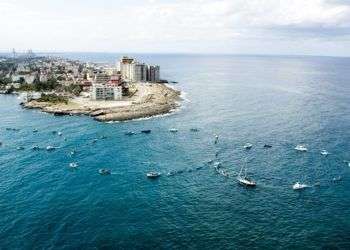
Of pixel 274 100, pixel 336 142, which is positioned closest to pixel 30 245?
pixel 336 142

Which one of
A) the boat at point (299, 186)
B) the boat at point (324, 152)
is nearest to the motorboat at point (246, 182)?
the boat at point (299, 186)

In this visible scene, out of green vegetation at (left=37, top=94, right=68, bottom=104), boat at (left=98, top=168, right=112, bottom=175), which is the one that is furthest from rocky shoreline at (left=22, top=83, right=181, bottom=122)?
boat at (left=98, top=168, right=112, bottom=175)

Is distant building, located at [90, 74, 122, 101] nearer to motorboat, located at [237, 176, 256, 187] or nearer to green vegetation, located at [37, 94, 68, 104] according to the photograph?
green vegetation, located at [37, 94, 68, 104]

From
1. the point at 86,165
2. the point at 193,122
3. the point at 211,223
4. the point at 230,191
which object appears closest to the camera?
the point at 211,223

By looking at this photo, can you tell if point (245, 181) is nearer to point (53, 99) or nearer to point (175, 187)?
point (175, 187)

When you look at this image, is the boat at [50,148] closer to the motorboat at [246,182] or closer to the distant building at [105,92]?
the motorboat at [246,182]

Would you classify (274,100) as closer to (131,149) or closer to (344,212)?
(131,149)

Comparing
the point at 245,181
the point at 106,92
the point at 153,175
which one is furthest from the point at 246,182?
the point at 106,92
